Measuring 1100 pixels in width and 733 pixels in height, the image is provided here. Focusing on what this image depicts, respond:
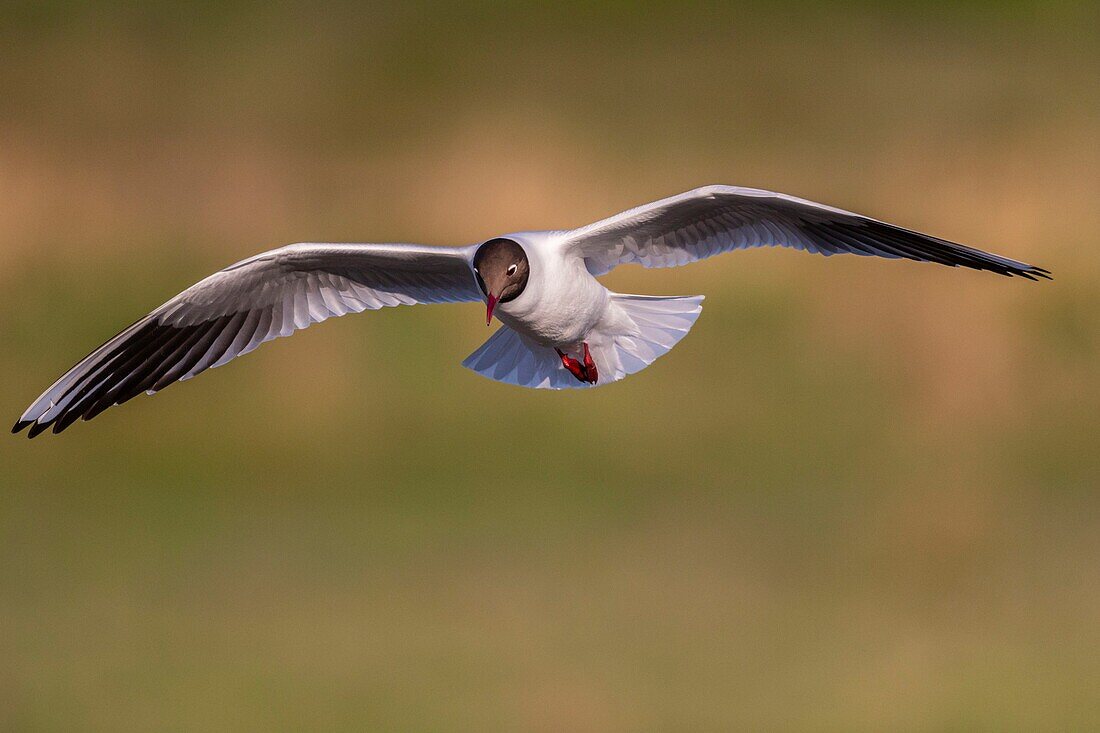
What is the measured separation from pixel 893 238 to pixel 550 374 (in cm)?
125

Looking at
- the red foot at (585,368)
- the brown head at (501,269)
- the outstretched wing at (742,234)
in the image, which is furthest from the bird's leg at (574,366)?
the brown head at (501,269)

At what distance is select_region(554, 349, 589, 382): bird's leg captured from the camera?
423cm

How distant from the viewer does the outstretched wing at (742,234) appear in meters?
3.63

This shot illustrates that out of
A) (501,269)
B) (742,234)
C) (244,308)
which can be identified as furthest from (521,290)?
(244,308)

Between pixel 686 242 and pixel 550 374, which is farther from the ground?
pixel 686 242

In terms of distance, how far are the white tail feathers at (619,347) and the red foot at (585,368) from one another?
2cm

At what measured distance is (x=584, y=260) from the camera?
4125 millimetres

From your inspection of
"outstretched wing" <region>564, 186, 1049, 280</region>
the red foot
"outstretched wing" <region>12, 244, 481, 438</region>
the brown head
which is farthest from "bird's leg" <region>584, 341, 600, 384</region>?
the brown head

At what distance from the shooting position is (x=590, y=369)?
166 inches

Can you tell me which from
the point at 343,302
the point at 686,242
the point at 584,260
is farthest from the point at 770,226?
the point at 343,302

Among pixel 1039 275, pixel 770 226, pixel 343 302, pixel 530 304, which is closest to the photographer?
pixel 1039 275

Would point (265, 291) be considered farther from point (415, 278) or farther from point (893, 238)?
point (893, 238)

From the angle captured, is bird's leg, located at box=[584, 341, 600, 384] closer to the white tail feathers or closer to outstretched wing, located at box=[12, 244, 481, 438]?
the white tail feathers

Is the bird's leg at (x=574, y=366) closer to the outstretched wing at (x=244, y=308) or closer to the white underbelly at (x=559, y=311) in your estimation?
the white underbelly at (x=559, y=311)
